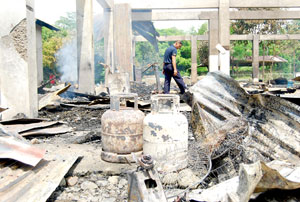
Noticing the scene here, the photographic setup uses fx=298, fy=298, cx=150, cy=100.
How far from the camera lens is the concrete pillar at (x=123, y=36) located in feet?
41.5

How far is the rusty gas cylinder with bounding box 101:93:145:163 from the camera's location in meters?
3.70

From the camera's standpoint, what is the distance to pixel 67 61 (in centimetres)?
2606

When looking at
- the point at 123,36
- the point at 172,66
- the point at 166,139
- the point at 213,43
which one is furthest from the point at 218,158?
the point at 213,43

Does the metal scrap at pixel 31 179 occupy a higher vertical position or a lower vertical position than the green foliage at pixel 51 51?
lower

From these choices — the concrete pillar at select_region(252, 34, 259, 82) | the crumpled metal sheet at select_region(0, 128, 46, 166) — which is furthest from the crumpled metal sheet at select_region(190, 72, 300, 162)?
the concrete pillar at select_region(252, 34, 259, 82)

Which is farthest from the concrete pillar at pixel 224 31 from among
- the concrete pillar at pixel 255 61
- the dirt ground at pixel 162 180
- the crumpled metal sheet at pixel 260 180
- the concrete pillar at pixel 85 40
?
the crumpled metal sheet at pixel 260 180

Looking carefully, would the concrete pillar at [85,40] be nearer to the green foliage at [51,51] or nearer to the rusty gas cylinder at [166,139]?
the rusty gas cylinder at [166,139]

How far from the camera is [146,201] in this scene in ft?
6.79

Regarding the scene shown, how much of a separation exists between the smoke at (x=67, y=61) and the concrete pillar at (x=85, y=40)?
14453 millimetres

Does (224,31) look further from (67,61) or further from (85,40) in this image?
(67,61)

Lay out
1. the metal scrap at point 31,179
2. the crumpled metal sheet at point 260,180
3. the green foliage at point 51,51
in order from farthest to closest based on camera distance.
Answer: the green foliage at point 51,51 → the metal scrap at point 31,179 → the crumpled metal sheet at point 260,180

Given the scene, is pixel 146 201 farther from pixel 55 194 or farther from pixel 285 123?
pixel 285 123

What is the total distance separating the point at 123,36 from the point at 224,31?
14.9 ft

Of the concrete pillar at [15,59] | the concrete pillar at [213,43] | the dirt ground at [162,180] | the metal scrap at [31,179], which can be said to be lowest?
the dirt ground at [162,180]
